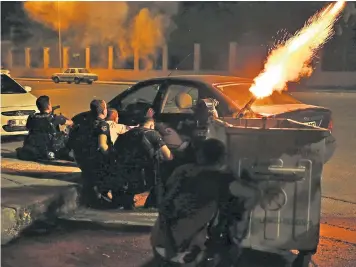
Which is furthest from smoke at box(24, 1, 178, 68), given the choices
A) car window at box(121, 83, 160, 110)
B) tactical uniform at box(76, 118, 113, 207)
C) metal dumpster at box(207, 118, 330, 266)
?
metal dumpster at box(207, 118, 330, 266)

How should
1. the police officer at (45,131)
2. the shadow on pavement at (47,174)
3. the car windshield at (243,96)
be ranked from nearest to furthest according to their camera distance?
1. the shadow on pavement at (47,174)
2. the car windshield at (243,96)
3. the police officer at (45,131)

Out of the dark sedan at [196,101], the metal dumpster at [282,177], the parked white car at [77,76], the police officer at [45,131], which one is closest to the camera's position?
the metal dumpster at [282,177]

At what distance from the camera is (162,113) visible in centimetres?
646

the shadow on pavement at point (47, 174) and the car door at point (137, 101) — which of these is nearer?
the shadow on pavement at point (47, 174)

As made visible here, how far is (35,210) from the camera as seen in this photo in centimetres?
467

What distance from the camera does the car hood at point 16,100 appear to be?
8.85 metres

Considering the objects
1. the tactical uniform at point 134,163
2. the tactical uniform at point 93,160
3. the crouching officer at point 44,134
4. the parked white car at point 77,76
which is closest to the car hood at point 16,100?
the crouching officer at point 44,134

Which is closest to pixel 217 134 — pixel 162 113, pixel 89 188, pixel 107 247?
pixel 107 247

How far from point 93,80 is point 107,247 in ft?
110

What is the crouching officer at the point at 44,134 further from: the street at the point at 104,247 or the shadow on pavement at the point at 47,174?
the street at the point at 104,247

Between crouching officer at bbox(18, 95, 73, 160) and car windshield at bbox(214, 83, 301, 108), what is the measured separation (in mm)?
2262

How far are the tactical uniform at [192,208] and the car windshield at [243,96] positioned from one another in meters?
2.94

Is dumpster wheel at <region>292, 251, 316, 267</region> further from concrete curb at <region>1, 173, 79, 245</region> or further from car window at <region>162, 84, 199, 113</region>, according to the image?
car window at <region>162, 84, 199, 113</region>

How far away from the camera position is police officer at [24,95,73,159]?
6.77 meters
